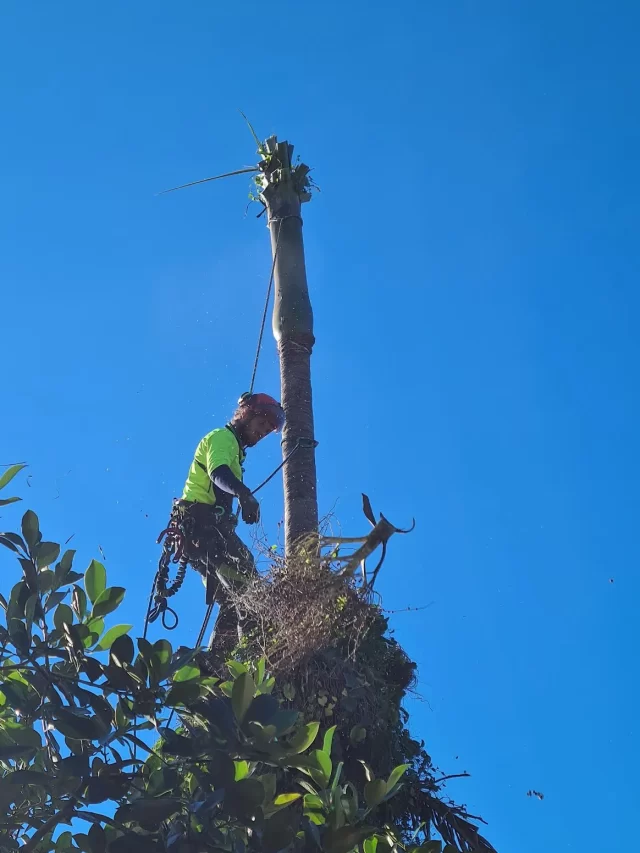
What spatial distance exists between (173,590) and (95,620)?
9.66 ft

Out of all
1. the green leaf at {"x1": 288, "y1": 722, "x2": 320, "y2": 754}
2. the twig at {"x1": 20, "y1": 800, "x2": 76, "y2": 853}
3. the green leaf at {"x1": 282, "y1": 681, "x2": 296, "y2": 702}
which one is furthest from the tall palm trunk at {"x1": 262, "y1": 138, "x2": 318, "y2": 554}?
the twig at {"x1": 20, "y1": 800, "x2": 76, "y2": 853}

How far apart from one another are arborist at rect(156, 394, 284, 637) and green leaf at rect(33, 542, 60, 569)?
2334 mm

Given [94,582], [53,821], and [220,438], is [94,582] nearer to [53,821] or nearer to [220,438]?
[53,821]

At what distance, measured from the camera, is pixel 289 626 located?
16.1 feet

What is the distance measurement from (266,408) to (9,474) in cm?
304

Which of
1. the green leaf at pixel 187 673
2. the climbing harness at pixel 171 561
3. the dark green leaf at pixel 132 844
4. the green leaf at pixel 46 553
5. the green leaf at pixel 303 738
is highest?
the climbing harness at pixel 171 561

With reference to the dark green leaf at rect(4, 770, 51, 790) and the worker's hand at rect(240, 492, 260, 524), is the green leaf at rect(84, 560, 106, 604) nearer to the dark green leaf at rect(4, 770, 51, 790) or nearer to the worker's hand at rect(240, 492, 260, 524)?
the dark green leaf at rect(4, 770, 51, 790)

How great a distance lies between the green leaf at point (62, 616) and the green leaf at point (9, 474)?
0.49 m

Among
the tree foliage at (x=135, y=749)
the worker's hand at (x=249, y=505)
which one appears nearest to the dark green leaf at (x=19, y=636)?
the tree foliage at (x=135, y=749)

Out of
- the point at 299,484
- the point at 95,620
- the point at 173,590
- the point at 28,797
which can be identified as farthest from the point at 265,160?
the point at 28,797

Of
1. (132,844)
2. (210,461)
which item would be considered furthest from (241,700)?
(210,461)

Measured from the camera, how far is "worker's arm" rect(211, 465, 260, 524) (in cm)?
623

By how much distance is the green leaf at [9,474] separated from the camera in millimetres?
3610

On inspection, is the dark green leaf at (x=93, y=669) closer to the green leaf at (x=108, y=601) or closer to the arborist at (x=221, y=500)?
the green leaf at (x=108, y=601)
